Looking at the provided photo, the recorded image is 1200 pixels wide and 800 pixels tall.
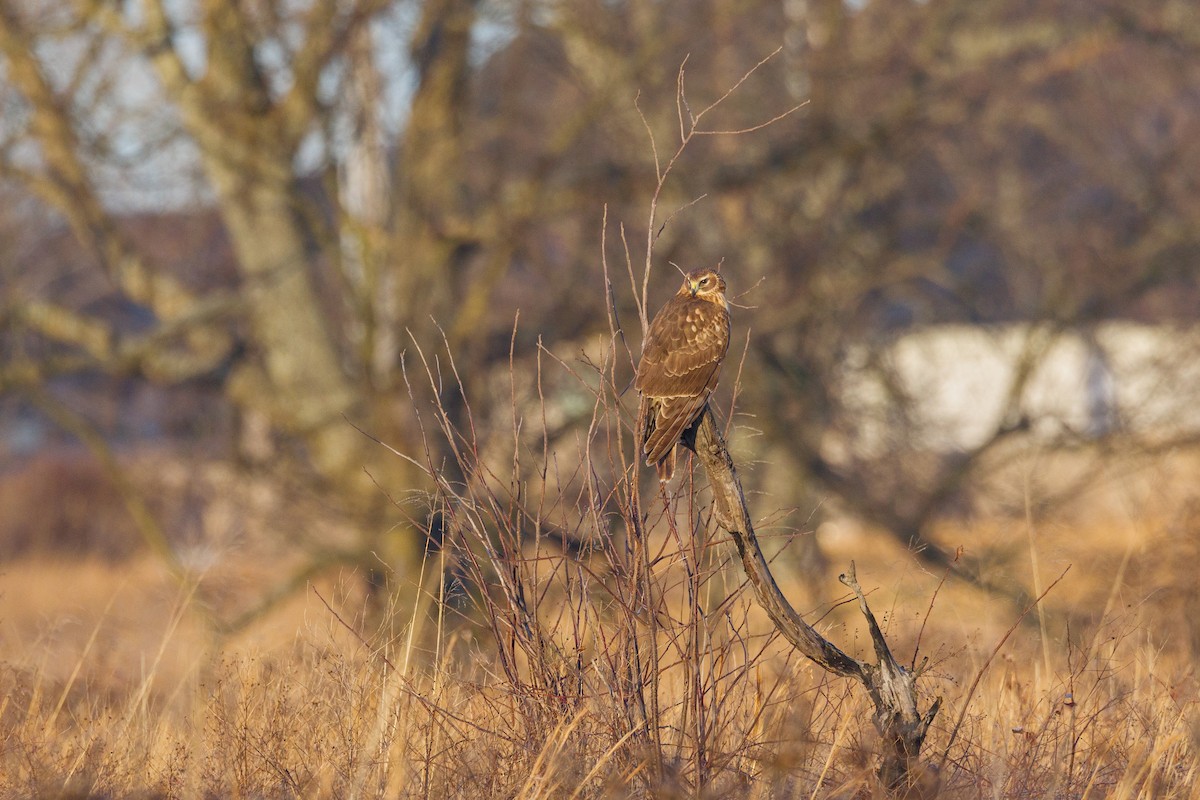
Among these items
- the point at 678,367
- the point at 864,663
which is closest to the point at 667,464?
the point at 678,367

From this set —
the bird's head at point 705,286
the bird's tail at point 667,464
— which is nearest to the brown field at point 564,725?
the bird's tail at point 667,464

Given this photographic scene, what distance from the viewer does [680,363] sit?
3865mm

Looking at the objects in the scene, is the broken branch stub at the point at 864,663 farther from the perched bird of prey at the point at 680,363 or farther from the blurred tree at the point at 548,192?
the blurred tree at the point at 548,192

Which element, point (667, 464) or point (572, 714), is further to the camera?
point (667, 464)

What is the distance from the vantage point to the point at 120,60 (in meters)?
9.04

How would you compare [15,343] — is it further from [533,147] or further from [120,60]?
[533,147]

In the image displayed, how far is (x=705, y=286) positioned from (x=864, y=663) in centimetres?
122

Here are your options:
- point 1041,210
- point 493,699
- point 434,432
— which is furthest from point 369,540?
point 1041,210

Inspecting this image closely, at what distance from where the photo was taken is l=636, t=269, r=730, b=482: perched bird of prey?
12.2 ft

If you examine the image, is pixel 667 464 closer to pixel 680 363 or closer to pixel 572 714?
pixel 680 363

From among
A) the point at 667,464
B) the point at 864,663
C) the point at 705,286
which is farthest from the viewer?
the point at 705,286

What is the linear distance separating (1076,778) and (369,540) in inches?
239

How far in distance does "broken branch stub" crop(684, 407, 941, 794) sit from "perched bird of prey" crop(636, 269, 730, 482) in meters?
0.20

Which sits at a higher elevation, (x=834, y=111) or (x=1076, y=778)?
(x=834, y=111)
